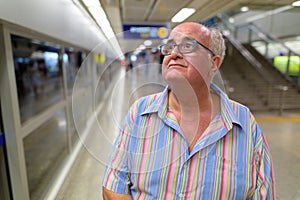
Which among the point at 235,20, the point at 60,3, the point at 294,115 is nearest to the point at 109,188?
the point at 60,3

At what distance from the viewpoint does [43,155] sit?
142 inches

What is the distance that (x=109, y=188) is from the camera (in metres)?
0.97

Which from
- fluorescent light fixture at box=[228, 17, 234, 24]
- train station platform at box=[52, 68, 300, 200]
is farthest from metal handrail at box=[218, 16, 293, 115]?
train station platform at box=[52, 68, 300, 200]

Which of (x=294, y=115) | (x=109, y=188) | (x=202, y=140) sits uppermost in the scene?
(x=202, y=140)

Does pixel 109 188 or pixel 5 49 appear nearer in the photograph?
pixel 109 188

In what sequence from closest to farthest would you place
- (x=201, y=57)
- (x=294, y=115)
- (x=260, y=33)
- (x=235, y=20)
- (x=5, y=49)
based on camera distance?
(x=201, y=57), (x=5, y=49), (x=294, y=115), (x=260, y=33), (x=235, y=20)

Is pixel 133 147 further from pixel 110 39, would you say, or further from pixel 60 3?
pixel 60 3

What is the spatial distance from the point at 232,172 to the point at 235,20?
1016cm

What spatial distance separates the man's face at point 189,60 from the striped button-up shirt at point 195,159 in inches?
7.9

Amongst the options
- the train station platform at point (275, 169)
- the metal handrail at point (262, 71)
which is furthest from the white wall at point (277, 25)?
the train station platform at point (275, 169)

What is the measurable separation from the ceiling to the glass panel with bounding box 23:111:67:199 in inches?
87.2

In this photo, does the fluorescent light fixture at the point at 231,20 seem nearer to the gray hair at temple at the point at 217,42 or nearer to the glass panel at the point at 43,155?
the glass panel at the point at 43,155

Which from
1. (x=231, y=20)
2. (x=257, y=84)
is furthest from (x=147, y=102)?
(x=231, y=20)

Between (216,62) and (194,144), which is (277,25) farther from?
(194,144)
